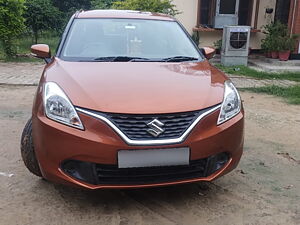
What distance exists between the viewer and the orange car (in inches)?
101

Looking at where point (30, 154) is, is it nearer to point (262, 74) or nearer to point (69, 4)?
point (262, 74)

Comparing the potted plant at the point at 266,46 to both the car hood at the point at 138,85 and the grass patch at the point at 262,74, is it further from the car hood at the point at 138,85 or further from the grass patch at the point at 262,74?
the car hood at the point at 138,85

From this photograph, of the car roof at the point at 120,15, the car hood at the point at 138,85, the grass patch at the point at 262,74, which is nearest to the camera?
the car hood at the point at 138,85

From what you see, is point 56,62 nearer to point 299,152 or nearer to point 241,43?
point 299,152

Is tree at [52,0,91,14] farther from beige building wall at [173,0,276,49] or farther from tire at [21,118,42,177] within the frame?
tire at [21,118,42,177]

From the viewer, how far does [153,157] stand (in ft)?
8.46

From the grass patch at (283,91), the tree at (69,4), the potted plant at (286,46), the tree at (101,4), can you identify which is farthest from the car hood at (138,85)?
the tree at (69,4)

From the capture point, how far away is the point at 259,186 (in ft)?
11.1

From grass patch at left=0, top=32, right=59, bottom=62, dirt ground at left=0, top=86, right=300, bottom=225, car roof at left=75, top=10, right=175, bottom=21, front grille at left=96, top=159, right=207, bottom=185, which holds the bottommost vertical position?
grass patch at left=0, top=32, right=59, bottom=62

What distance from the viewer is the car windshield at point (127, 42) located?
11.9 ft

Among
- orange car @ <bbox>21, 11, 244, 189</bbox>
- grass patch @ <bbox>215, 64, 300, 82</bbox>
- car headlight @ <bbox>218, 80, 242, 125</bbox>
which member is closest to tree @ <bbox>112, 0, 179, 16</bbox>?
grass patch @ <bbox>215, 64, 300, 82</bbox>

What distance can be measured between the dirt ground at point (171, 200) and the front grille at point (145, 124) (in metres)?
0.66

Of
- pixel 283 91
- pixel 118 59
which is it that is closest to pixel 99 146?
pixel 118 59

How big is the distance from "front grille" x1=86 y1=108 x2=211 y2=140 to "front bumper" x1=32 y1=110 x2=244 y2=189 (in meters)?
0.06
